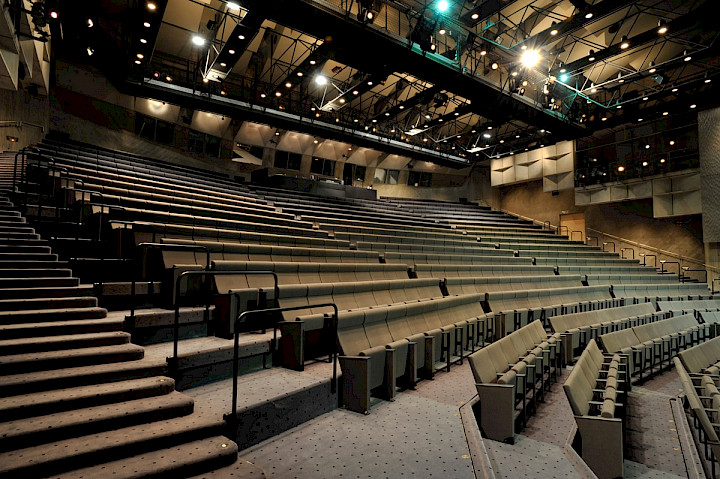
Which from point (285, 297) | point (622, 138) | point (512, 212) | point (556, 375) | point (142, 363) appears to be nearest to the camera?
point (142, 363)

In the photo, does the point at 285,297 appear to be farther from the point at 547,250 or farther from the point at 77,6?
the point at 547,250

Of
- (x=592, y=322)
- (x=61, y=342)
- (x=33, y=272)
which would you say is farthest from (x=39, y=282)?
(x=592, y=322)

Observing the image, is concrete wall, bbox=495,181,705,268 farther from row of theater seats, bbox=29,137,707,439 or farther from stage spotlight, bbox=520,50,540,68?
stage spotlight, bbox=520,50,540,68

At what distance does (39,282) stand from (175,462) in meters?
1.80

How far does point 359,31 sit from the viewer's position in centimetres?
511

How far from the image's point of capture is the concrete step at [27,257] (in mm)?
2634

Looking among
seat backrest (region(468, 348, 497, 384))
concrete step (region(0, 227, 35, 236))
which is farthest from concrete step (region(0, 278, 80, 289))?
seat backrest (region(468, 348, 497, 384))

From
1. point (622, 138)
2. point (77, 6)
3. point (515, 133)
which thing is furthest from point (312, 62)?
point (622, 138)

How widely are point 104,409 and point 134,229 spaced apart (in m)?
1.90

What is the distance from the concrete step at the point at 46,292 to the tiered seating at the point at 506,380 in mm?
2377

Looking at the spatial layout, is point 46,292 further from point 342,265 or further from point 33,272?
point 342,265

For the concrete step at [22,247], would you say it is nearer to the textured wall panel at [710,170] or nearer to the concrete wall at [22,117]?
the concrete wall at [22,117]

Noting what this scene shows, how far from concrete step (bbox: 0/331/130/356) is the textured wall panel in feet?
34.1

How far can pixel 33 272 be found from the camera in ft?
8.18
